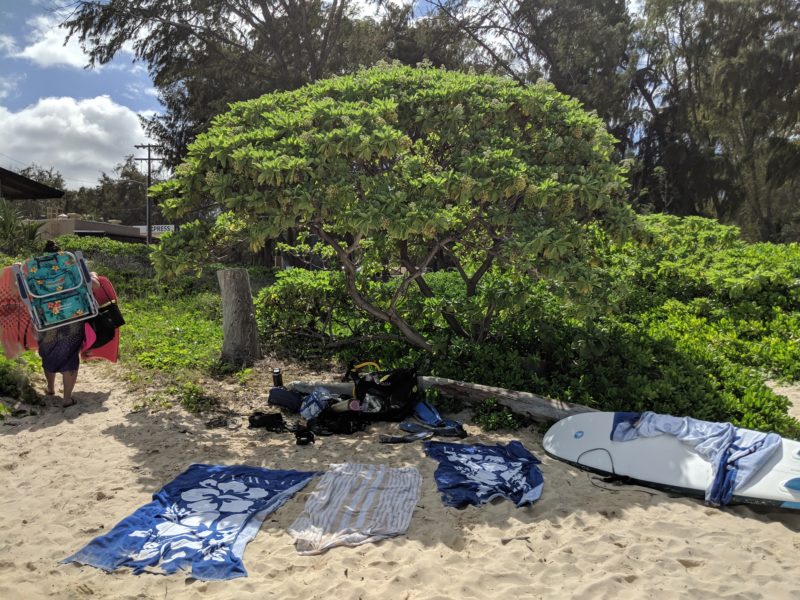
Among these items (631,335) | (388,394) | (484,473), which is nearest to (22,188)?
(388,394)

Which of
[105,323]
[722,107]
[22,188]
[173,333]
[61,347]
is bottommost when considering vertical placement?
[173,333]

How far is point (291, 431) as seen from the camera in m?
5.46

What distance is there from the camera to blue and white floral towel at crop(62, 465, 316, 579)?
319 cm

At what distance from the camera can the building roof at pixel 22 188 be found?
1764 cm

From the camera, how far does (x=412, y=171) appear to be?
5961 millimetres

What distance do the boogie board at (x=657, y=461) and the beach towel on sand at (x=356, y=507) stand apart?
1417 millimetres

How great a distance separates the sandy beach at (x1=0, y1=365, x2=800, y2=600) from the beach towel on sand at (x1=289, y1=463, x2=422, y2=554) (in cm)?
8

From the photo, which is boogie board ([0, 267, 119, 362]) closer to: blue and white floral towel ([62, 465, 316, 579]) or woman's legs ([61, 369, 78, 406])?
woman's legs ([61, 369, 78, 406])

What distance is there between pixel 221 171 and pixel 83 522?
3331mm

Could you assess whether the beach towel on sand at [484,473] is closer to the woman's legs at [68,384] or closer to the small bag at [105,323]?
the small bag at [105,323]

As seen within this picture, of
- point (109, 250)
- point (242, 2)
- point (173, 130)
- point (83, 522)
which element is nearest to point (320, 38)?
point (242, 2)

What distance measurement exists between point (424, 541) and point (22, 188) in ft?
66.5

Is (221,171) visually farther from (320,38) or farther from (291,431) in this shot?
(320,38)

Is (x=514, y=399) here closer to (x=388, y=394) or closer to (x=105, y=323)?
(x=388, y=394)
